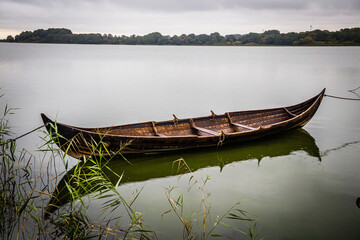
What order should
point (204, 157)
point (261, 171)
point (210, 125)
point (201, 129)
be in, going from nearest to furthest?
1. point (261, 171)
2. point (204, 157)
3. point (201, 129)
4. point (210, 125)

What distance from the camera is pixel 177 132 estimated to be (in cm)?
865

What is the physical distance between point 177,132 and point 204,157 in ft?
3.92

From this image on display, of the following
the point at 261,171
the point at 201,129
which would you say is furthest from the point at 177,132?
the point at 261,171

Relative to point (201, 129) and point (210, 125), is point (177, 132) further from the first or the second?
point (210, 125)

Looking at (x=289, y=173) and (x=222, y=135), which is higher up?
(x=222, y=135)

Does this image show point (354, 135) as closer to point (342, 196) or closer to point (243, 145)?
point (243, 145)

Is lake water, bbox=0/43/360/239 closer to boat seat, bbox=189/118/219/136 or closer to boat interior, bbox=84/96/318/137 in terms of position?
boat seat, bbox=189/118/219/136

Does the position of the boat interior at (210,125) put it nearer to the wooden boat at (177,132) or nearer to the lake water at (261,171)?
the wooden boat at (177,132)

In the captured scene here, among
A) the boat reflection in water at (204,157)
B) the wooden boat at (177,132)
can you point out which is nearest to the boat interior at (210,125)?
the wooden boat at (177,132)

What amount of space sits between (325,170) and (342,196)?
137 centimetres

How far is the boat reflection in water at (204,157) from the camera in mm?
6871

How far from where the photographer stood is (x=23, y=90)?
1806 centimetres

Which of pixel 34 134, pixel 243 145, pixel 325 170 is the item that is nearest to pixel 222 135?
pixel 243 145

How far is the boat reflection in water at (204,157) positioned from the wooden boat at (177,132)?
26 centimetres
